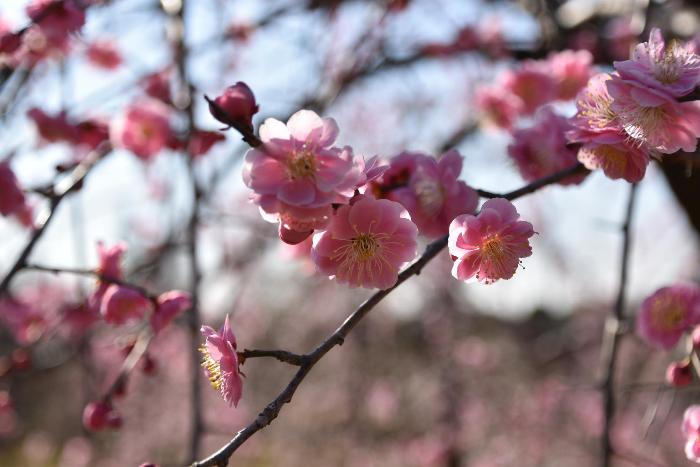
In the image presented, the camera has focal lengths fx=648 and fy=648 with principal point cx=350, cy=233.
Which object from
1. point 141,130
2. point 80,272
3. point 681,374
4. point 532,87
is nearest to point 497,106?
point 532,87

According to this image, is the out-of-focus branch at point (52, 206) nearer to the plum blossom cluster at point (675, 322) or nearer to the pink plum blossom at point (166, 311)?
the pink plum blossom at point (166, 311)

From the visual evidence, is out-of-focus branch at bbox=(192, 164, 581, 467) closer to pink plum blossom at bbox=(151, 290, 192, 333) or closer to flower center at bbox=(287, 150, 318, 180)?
flower center at bbox=(287, 150, 318, 180)

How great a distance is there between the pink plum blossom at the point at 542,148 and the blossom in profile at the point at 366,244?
17.2 inches

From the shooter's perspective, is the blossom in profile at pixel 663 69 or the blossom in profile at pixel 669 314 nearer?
the blossom in profile at pixel 663 69

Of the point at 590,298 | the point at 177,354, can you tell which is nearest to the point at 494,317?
the point at 590,298

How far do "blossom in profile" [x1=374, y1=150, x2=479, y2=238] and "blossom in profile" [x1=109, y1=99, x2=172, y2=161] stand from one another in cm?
103

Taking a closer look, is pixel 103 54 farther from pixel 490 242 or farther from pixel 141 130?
pixel 490 242

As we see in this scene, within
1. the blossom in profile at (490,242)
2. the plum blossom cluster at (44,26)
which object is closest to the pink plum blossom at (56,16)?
the plum blossom cluster at (44,26)

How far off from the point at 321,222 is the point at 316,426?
7287mm

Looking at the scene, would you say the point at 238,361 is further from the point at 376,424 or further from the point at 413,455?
the point at 376,424

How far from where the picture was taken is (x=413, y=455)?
19.0 ft

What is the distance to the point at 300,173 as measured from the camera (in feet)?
2.44

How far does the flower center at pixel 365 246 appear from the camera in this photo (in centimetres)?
81

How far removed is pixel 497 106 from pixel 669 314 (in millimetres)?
1300
